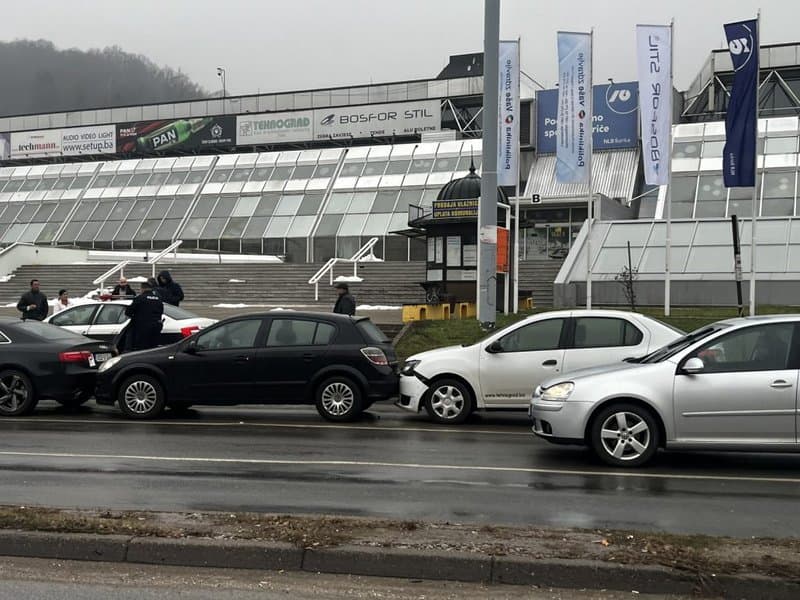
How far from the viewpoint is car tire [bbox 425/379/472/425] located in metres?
12.0

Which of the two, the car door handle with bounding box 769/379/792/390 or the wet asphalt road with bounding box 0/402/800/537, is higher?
the car door handle with bounding box 769/379/792/390

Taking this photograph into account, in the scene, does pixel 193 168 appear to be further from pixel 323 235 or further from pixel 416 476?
pixel 416 476

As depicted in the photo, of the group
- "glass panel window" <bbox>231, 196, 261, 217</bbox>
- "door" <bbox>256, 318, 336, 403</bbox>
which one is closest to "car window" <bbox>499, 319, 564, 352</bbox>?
"door" <bbox>256, 318, 336, 403</bbox>

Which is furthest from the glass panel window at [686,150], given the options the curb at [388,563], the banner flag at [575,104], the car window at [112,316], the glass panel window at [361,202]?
the curb at [388,563]

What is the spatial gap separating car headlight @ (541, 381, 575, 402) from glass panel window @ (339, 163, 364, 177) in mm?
42163

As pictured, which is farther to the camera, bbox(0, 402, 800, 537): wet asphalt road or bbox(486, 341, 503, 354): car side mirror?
bbox(486, 341, 503, 354): car side mirror

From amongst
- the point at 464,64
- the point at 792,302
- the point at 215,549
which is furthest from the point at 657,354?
the point at 464,64

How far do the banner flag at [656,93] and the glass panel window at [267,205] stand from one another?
28860 millimetres

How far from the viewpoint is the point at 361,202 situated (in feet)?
158

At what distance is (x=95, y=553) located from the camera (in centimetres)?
548

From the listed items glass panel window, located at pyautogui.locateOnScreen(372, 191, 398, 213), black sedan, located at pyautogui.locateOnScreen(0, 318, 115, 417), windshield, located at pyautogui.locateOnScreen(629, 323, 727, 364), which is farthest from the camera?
glass panel window, located at pyautogui.locateOnScreen(372, 191, 398, 213)

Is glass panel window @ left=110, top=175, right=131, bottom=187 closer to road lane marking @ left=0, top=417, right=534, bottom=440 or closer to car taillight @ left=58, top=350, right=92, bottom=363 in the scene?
car taillight @ left=58, top=350, right=92, bottom=363

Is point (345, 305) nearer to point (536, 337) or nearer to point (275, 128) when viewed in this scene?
point (536, 337)

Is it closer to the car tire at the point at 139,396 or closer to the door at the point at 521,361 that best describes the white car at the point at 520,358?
the door at the point at 521,361
